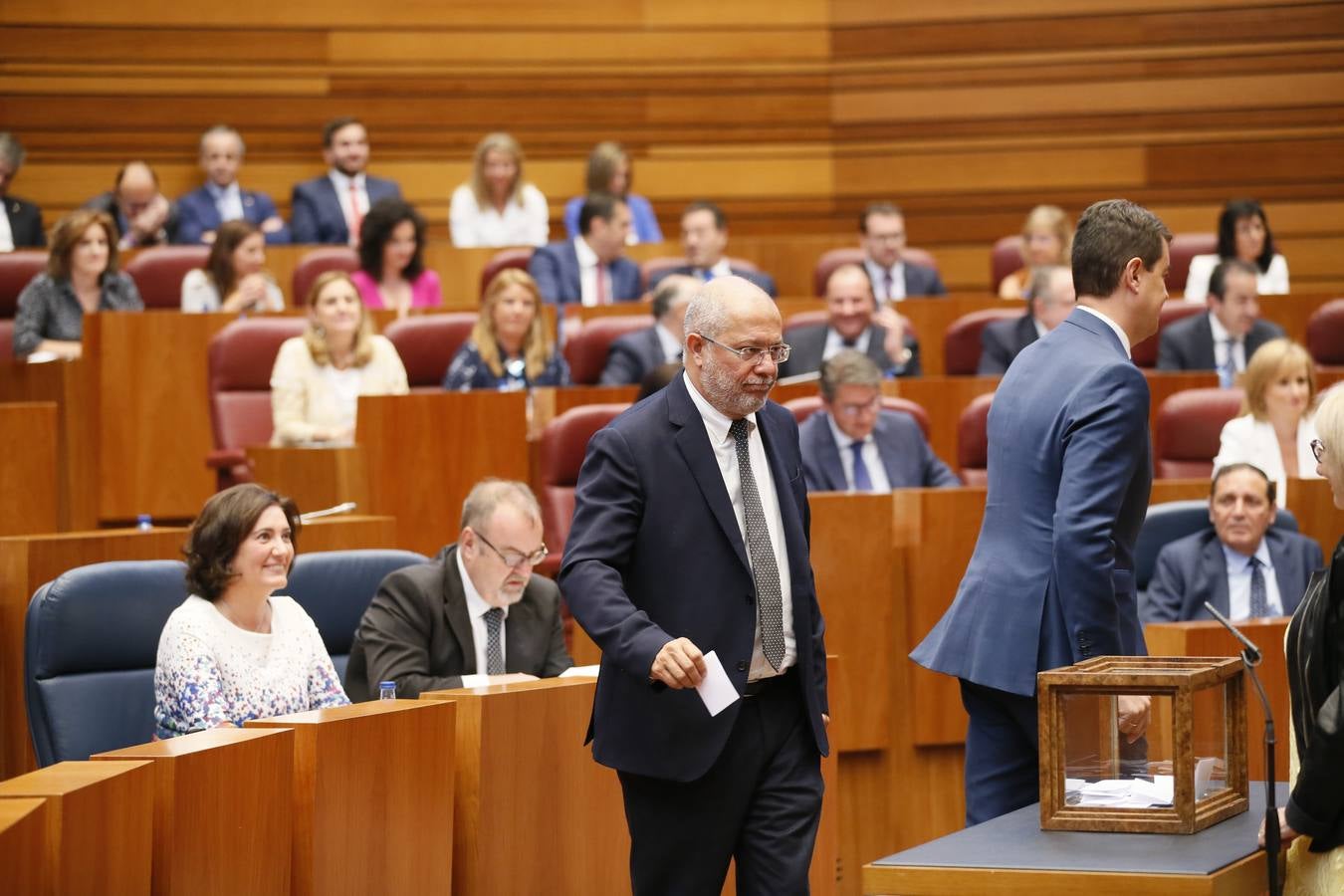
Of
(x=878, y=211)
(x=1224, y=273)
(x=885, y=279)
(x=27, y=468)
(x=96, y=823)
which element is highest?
(x=878, y=211)

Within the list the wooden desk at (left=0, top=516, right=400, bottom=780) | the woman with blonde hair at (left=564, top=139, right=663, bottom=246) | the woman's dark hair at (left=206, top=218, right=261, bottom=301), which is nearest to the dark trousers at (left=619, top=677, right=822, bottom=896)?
the wooden desk at (left=0, top=516, right=400, bottom=780)

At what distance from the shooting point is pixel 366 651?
292 centimetres

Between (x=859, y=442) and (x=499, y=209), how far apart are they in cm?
280

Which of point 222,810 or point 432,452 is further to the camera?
point 432,452

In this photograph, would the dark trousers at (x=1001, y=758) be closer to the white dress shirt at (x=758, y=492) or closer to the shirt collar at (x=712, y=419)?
the white dress shirt at (x=758, y=492)

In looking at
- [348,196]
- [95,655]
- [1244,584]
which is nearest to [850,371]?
[1244,584]

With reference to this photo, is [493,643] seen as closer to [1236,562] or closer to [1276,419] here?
[1236,562]

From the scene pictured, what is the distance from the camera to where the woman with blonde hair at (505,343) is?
495cm

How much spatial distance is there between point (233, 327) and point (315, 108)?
286cm

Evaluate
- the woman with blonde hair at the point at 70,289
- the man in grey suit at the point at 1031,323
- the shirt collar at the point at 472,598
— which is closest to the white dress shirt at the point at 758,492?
the shirt collar at the point at 472,598

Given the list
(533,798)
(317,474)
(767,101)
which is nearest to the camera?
(533,798)

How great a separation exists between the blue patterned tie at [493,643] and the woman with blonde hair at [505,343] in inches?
77.7

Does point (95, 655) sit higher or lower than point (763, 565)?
lower

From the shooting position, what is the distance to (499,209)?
6.84 metres
